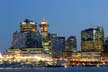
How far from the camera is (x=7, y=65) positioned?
19638cm

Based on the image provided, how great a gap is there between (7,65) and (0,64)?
304 centimetres

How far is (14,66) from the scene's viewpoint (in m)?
198

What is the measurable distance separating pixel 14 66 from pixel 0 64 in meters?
5.05

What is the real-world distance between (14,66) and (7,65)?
2.84 metres

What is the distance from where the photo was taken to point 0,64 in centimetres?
19788
